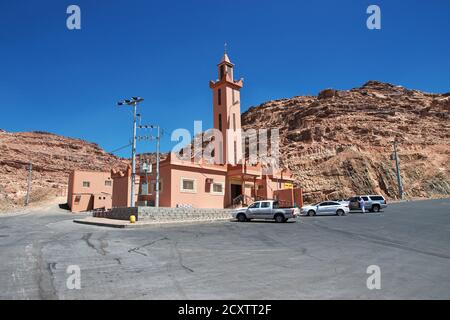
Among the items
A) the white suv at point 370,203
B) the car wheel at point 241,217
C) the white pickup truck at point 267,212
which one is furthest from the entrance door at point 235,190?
the white suv at point 370,203

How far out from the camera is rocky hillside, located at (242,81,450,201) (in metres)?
57.1

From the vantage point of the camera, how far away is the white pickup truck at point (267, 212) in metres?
22.9

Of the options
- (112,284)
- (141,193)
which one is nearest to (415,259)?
(112,284)

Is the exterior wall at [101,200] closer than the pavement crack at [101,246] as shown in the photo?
No

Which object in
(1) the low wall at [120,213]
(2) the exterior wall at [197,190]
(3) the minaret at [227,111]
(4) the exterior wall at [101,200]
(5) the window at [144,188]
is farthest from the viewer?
(4) the exterior wall at [101,200]

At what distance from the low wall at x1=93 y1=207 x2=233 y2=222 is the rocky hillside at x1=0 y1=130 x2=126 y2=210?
38.6m

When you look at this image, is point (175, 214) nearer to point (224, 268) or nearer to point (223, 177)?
point (223, 177)

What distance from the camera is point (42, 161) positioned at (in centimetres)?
8462

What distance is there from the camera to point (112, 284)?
6.32m

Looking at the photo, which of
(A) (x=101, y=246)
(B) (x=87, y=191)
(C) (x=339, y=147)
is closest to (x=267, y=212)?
(A) (x=101, y=246)

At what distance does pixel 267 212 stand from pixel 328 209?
915 cm

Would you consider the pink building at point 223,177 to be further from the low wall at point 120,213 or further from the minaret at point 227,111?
the low wall at point 120,213

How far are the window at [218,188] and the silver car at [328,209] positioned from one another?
8.04 m
